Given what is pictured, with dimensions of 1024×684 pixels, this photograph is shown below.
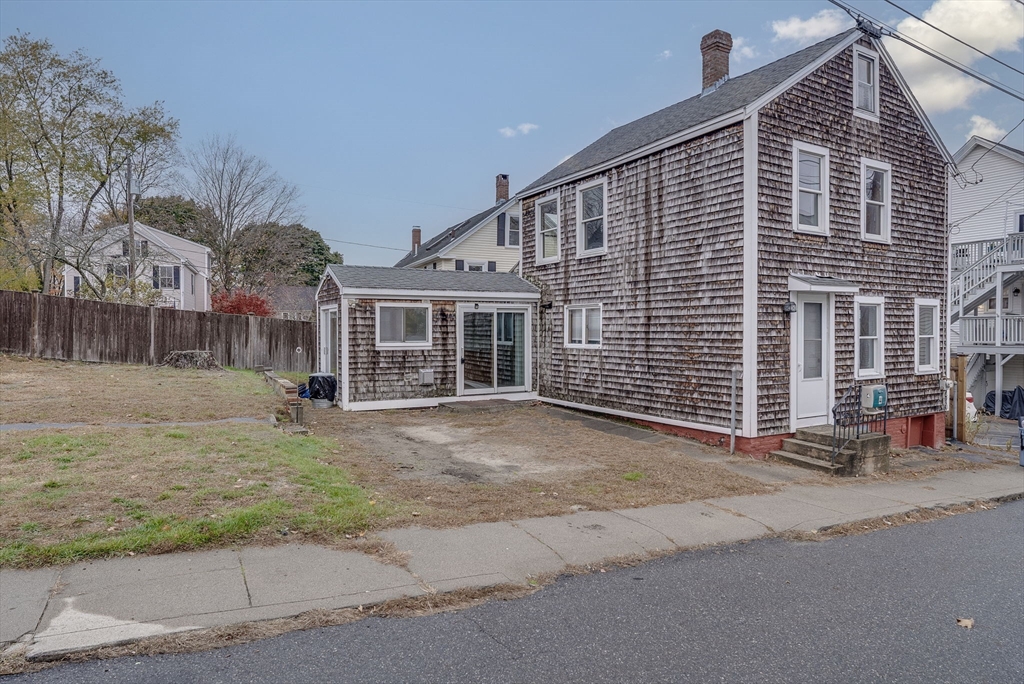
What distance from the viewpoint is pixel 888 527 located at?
6.63m

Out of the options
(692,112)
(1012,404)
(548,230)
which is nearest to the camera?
(692,112)

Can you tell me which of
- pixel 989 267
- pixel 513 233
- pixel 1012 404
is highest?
pixel 513 233

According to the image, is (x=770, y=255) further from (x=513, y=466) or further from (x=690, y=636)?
(x=690, y=636)

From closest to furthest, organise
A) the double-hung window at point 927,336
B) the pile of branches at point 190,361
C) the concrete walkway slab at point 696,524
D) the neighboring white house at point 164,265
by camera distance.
Answer: 1. the concrete walkway slab at point 696,524
2. the double-hung window at point 927,336
3. the pile of branches at point 190,361
4. the neighboring white house at point 164,265

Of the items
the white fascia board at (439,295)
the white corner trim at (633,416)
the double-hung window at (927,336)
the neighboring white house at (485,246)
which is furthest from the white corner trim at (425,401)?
the neighboring white house at (485,246)

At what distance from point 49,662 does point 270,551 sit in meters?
1.68

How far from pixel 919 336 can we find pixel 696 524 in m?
9.04

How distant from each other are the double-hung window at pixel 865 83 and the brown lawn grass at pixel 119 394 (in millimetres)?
12110

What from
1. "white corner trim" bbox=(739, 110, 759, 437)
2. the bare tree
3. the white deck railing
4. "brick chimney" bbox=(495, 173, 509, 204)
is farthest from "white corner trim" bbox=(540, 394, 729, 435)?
the bare tree

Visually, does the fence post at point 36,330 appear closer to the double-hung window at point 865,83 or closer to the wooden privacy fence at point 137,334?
the wooden privacy fence at point 137,334

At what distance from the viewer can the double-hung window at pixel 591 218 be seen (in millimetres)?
13092

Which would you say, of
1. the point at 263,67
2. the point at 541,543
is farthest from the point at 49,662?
the point at 263,67

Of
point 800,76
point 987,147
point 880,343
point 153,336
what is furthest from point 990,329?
point 153,336

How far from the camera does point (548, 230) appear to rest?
586 inches
